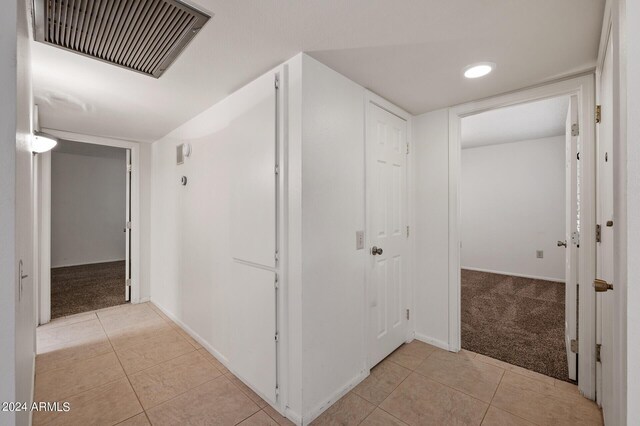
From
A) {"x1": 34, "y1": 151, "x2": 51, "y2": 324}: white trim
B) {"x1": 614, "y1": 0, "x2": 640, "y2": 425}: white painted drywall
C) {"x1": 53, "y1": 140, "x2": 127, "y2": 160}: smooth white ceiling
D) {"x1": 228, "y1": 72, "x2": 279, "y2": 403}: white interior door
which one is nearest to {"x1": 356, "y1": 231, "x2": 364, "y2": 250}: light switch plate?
{"x1": 228, "y1": 72, "x2": 279, "y2": 403}: white interior door

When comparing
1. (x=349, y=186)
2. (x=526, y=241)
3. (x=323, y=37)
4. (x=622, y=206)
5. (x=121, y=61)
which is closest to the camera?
(x=622, y=206)

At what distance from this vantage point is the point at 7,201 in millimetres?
737

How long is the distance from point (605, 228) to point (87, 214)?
8.57m

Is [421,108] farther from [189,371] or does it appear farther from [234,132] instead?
[189,371]

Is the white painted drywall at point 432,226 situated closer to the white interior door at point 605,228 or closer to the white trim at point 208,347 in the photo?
the white interior door at point 605,228

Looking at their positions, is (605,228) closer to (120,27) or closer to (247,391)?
(247,391)

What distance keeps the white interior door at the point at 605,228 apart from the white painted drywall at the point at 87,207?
715 centimetres

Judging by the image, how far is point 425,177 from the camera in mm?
2746

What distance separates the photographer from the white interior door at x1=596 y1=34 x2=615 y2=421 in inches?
54.2

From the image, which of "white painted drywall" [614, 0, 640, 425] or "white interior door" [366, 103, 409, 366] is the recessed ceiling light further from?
"white painted drywall" [614, 0, 640, 425]

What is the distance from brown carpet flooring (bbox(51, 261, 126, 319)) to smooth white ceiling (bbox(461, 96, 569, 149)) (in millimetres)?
5681

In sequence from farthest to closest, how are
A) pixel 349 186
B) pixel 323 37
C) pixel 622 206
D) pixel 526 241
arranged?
pixel 526 241
pixel 349 186
pixel 323 37
pixel 622 206

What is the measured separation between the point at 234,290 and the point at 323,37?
1.87 m

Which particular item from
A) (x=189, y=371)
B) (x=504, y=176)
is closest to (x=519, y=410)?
(x=189, y=371)
